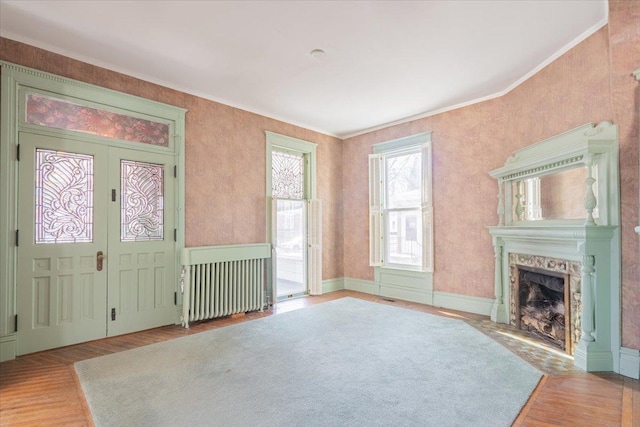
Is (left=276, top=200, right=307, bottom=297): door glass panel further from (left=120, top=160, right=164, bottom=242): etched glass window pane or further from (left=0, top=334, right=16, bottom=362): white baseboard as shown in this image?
(left=0, top=334, right=16, bottom=362): white baseboard

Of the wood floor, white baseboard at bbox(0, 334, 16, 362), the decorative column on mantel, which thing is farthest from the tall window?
white baseboard at bbox(0, 334, 16, 362)

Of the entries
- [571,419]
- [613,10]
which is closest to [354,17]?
[613,10]

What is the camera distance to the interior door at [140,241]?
368 cm

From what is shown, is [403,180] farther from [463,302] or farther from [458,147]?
[463,302]

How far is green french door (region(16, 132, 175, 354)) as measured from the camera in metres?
3.16

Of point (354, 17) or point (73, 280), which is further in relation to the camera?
point (73, 280)

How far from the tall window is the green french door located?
343cm

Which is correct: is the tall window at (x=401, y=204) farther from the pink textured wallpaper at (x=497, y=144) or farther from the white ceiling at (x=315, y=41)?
the white ceiling at (x=315, y=41)

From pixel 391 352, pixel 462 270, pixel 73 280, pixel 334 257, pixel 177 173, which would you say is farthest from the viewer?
pixel 334 257

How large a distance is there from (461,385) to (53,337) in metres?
3.89

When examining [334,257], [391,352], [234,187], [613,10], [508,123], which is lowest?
[391,352]

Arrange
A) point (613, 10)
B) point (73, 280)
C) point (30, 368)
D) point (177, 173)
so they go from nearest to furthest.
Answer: point (613, 10) < point (30, 368) < point (73, 280) < point (177, 173)

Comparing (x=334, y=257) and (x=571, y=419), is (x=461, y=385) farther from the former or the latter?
(x=334, y=257)

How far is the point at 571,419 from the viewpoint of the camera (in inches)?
82.7
